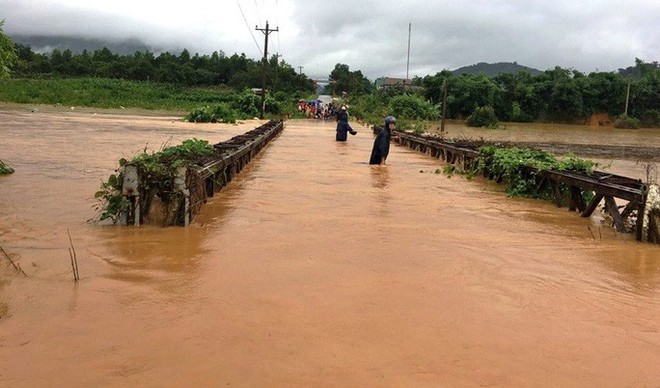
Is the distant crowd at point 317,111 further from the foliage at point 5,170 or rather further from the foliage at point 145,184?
the foliage at point 145,184

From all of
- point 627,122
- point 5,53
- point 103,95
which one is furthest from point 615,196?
point 103,95

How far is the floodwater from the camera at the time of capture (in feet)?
12.0

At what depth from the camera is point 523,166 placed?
11.8 m

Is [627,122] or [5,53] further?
[627,122]

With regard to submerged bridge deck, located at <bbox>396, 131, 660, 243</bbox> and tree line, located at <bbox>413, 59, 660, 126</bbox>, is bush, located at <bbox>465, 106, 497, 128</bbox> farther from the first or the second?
submerged bridge deck, located at <bbox>396, 131, 660, 243</bbox>

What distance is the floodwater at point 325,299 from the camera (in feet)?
12.0

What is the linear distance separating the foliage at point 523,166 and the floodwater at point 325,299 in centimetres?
165

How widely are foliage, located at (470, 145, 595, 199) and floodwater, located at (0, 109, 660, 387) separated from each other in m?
1.65

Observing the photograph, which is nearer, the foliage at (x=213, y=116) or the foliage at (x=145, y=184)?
the foliage at (x=145, y=184)

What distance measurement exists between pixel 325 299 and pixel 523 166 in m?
7.96

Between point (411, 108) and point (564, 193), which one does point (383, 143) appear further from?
point (411, 108)

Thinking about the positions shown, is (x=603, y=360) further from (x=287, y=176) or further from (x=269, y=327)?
(x=287, y=176)

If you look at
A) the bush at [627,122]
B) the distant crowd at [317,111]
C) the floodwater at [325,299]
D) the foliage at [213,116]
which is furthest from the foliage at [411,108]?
the floodwater at [325,299]

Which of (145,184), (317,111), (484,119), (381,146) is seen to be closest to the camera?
(145,184)
